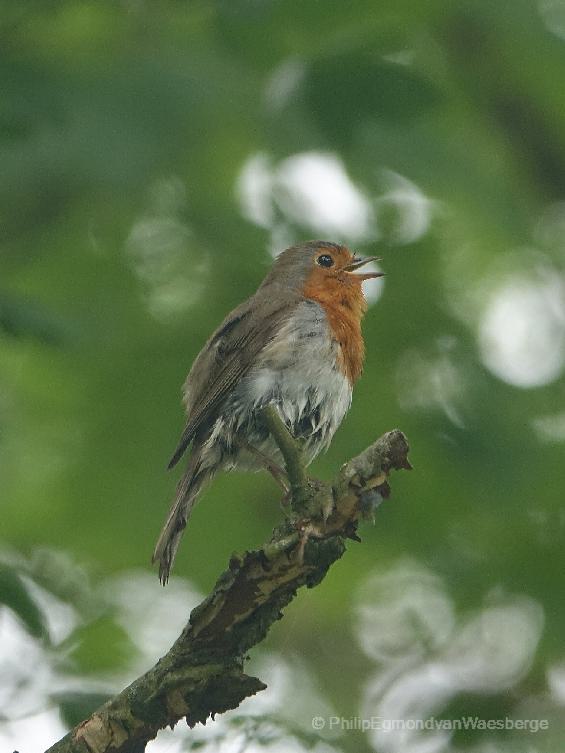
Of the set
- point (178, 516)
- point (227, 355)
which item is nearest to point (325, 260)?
point (227, 355)

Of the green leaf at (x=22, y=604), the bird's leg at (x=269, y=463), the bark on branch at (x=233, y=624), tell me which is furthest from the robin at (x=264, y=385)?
the bark on branch at (x=233, y=624)

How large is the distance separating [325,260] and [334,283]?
0.96 feet

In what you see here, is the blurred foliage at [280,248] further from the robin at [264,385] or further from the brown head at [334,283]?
the robin at [264,385]

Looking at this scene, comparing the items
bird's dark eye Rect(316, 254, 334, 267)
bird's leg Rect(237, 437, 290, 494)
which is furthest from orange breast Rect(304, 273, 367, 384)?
bird's leg Rect(237, 437, 290, 494)

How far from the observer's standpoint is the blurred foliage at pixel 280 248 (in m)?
5.98

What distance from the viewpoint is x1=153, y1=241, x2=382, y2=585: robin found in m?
6.18

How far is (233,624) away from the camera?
150 inches

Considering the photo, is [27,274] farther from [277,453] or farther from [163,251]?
[277,453]

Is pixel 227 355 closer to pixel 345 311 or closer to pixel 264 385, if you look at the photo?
pixel 264 385

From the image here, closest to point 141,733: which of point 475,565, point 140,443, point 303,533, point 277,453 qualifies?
point 303,533

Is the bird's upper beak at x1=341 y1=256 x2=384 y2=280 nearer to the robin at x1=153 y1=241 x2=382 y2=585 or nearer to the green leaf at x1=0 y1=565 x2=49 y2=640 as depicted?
the robin at x1=153 y1=241 x2=382 y2=585

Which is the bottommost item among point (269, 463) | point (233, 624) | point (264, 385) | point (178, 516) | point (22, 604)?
point (233, 624)

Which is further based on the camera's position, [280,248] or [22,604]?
[280,248]

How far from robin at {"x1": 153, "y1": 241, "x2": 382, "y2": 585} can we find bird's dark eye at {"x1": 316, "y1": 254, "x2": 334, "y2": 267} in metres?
0.61
